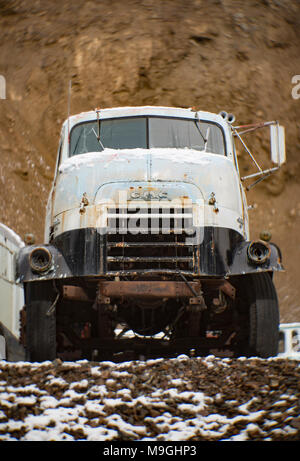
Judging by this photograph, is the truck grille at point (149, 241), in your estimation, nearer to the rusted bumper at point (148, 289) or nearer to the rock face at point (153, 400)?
the rusted bumper at point (148, 289)

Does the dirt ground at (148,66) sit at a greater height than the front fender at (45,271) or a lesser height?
greater

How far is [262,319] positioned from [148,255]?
1467 millimetres

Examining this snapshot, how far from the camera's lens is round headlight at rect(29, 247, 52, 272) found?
7.26 meters

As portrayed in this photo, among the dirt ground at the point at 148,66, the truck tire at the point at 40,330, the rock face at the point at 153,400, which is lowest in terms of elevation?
the rock face at the point at 153,400

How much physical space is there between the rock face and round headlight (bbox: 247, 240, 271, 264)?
109 centimetres

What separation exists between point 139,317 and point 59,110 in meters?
15.8

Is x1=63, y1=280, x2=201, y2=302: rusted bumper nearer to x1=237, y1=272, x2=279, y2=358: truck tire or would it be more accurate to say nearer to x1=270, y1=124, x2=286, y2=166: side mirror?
x1=237, y1=272, x2=279, y2=358: truck tire

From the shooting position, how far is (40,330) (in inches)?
286

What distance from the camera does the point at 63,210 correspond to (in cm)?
784

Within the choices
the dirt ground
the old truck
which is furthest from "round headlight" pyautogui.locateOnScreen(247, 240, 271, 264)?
the dirt ground

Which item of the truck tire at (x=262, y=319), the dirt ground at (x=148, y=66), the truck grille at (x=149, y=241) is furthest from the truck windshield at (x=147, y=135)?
the dirt ground at (x=148, y=66)

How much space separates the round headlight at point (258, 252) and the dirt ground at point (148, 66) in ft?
48.5

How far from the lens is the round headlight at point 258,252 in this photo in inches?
288
